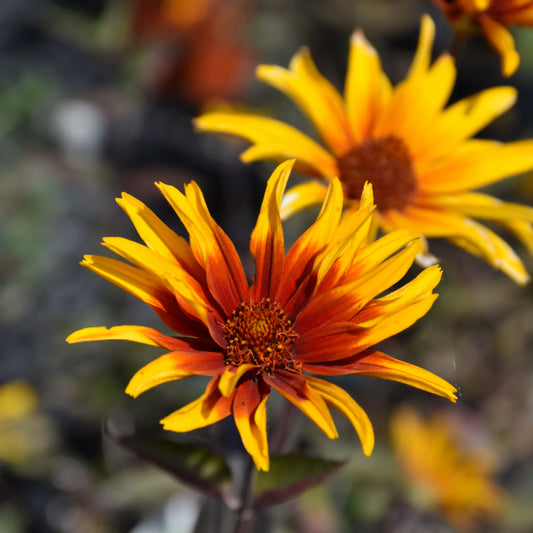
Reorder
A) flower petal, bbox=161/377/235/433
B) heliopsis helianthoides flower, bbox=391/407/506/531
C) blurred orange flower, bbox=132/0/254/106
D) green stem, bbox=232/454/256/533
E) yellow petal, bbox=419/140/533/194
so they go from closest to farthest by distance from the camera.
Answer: flower petal, bbox=161/377/235/433 < green stem, bbox=232/454/256/533 < yellow petal, bbox=419/140/533/194 < heliopsis helianthoides flower, bbox=391/407/506/531 < blurred orange flower, bbox=132/0/254/106

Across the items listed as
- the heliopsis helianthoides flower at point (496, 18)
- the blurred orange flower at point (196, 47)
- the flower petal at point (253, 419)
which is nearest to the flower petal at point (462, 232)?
the heliopsis helianthoides flower at point (496, 18)

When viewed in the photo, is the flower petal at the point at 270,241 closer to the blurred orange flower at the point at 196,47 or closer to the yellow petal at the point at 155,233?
the yellow petal at the point at 155,233

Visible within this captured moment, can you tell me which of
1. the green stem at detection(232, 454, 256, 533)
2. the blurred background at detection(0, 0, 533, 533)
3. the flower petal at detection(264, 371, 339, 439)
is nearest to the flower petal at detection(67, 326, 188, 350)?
the flower petal at detection(264, 371, 339, 439)

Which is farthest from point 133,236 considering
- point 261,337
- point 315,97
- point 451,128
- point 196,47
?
point 261,337

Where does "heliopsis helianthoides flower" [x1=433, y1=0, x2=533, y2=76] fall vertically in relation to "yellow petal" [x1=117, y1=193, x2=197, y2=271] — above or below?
above

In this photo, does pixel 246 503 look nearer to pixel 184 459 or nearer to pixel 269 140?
pixel 184 459

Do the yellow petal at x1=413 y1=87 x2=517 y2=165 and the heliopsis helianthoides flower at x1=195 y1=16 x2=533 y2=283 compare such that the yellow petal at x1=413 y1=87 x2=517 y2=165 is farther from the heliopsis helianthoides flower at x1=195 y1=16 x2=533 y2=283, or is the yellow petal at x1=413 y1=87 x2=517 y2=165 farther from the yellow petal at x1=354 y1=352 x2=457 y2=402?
the yellow petal at x1=354 y1=352 x2=457 y2=402

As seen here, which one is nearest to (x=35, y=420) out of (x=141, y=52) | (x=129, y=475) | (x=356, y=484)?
(x=129, y=475)
